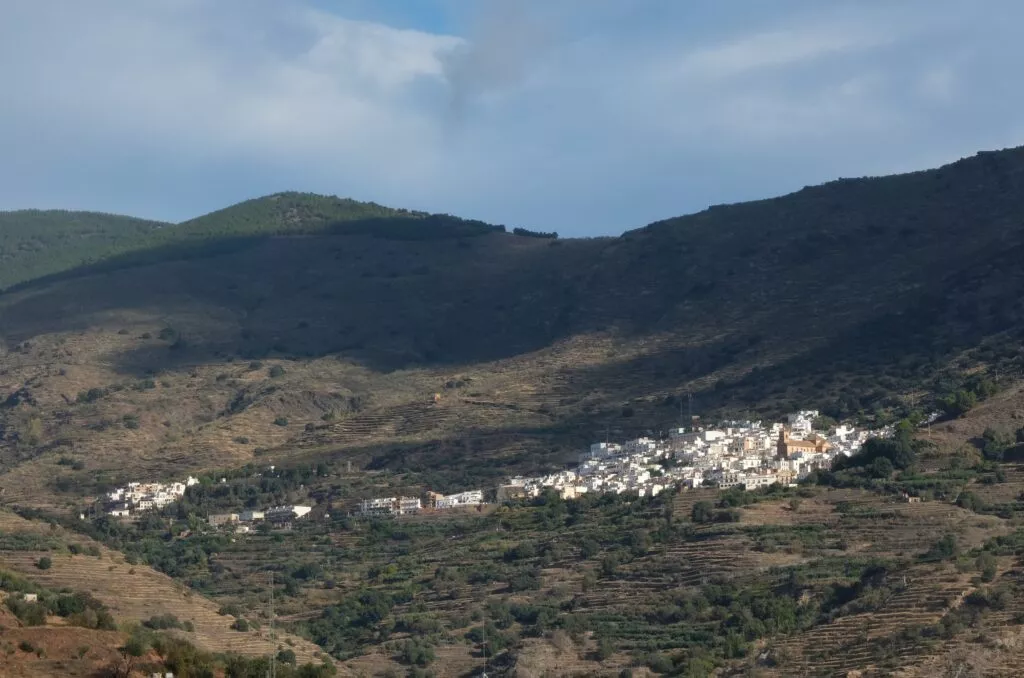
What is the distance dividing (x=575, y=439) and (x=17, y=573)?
36245 millimetres

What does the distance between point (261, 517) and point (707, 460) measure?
16285 millimetres

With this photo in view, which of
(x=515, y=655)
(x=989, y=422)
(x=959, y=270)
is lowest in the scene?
(x=515, y=655)

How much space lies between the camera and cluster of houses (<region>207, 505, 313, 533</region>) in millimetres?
74938

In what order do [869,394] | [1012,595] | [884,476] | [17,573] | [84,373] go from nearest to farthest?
[1012,595] → [17,573] → [884,476] → [869,394] → [84,373]

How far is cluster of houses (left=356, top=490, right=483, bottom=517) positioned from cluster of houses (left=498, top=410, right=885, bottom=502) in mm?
1113

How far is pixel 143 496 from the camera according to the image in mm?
79188

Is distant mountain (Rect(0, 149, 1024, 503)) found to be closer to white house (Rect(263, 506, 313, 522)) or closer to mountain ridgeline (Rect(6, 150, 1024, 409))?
mountain ridgeline (Rect(6, 150, 1024, 409))

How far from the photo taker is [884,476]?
2450 inches

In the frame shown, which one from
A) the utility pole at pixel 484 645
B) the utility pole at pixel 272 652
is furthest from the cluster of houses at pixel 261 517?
the utility pole at pixel 484 645

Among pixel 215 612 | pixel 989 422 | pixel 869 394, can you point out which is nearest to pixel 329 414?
pixel 869 394

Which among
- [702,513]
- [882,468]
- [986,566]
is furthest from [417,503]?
[986,566]

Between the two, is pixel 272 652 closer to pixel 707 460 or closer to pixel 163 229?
pixel 707 460

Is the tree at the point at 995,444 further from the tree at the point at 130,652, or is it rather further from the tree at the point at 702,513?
the tree at the point at 130,652

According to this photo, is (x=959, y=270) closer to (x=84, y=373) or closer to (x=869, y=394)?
(x=869, y=394)
